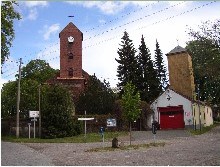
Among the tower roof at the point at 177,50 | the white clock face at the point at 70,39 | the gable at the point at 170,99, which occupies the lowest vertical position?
the gable at the point at 170,99

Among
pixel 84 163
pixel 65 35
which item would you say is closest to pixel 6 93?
pixel 65 35

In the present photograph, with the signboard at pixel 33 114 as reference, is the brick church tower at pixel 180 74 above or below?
above

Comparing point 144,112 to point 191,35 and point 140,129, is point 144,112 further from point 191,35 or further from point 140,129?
point 191,35

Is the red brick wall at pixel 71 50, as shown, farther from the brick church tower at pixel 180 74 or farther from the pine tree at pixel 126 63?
the brick church tower at pixel 180 74

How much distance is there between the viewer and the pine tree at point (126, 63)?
58213 millimetres

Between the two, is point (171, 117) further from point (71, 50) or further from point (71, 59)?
point (71, 50)

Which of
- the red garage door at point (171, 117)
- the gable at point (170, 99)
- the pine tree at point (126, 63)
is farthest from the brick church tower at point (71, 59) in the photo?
the red garage door at point (171, 117)

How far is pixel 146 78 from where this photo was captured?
58.8 m

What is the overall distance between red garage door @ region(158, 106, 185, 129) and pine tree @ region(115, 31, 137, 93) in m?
11.7

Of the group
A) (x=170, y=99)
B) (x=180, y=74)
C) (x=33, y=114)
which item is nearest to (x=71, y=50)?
(x=180, y=74)

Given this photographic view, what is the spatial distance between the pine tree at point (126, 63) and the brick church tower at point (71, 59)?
737 cm

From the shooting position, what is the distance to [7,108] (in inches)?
2420

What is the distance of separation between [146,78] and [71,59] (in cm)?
1304


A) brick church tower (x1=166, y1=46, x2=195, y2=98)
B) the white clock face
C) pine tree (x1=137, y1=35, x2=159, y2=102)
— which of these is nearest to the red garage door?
brick church tower (x1=166, y1=46, x2=195, y2=98)
